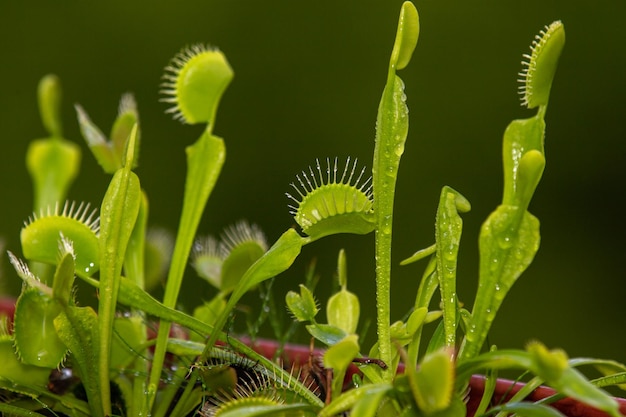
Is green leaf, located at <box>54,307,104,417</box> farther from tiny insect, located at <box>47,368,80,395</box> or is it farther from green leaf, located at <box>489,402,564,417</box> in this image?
green leaf, located at <box>489,402,564,417</box>

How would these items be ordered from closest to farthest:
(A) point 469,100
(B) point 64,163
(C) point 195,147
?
1. (C) point 195,147
2. (B) point 64,163
3. (A) point 469,100

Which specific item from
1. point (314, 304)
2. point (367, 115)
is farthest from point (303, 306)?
point (367, 115)

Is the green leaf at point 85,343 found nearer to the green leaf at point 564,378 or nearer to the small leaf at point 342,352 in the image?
the small leaf at point 342,352

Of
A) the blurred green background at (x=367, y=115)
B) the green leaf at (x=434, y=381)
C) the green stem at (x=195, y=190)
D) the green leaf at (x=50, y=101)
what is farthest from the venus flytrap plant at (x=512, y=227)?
the blurred green background at (x=367, y=115)

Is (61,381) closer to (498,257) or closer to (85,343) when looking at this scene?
(85,343)

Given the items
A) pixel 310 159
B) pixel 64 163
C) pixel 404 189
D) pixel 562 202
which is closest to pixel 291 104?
pixel 310 159

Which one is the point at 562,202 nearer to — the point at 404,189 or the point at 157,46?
the point at 404,189

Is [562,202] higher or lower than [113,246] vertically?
lower

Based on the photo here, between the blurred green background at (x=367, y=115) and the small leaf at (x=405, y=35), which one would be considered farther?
the blurred green background at (x=367, y=115)
